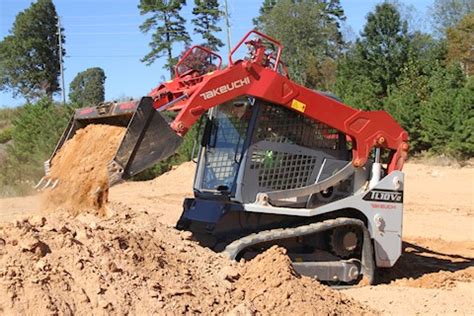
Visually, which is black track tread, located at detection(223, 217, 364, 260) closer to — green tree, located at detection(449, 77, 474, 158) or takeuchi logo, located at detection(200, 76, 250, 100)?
takeuchi logo, located at detection(200, 76, 250, 100)

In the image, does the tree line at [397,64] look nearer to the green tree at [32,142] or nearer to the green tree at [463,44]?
the green tree at [463,44]

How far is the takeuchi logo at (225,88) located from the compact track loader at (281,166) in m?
0.01

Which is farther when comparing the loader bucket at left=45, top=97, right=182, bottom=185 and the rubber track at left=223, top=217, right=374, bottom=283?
the rubber track at left=223, top=217, right=374, bottom=283

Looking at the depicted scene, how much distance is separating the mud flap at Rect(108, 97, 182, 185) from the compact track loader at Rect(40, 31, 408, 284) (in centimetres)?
37

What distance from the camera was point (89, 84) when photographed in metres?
50.9

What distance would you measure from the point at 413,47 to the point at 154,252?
103 feet

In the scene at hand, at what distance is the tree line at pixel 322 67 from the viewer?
76.2 feet

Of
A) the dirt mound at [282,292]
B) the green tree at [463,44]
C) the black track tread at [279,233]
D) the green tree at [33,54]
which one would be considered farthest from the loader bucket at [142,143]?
the green tree at [33,54]

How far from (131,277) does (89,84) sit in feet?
155

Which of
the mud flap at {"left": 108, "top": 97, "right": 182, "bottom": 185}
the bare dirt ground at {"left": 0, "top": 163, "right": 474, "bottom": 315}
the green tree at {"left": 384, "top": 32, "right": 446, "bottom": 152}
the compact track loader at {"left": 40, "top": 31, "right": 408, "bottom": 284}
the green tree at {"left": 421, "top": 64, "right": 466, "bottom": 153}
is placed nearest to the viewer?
the bare dirt ground at {"left": 0, "top": 163, "right": 474, "bottom": 315}

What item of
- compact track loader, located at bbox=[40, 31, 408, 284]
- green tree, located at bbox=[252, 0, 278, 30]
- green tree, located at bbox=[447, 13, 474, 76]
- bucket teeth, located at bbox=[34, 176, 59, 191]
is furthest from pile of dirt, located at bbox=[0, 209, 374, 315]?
green tree, located at bbox=[252, 0, 278, 30]

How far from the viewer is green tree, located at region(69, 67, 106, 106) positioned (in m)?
Answer: 48.6

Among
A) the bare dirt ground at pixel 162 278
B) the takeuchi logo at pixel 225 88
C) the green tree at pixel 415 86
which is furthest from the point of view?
the green tree at pixel 415 86

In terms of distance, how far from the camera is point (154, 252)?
5895 millimetres
